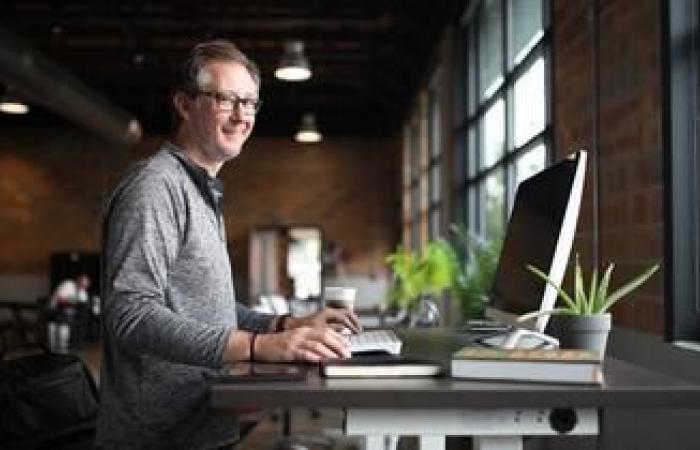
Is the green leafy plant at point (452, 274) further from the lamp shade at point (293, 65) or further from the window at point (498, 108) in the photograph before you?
the lamp shade at point (293, 65)

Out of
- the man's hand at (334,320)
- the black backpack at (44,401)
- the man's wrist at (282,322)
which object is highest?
the man's hand at (334,320)

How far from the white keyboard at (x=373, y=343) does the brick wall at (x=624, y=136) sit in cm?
103

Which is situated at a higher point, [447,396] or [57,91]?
[57,91]

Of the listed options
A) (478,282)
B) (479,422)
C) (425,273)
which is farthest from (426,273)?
(479,422)

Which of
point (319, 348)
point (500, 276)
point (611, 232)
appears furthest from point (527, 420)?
point (611, 232)

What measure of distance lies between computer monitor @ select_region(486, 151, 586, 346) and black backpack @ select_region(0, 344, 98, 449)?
1419 millimetres

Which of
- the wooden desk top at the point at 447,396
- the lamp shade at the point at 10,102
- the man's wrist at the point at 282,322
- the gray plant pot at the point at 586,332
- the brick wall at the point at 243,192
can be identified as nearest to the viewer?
the wooden desk top at the point at 447,396

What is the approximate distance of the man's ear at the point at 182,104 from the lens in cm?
183

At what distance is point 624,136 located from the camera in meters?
2.87

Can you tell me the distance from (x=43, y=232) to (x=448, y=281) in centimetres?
1073

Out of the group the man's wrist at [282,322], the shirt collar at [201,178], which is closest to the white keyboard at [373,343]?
the man's wrist at [282,322]

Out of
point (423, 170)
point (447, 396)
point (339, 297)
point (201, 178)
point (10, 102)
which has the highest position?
point (10, 102)

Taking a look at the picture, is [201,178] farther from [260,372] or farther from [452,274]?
[452,274]

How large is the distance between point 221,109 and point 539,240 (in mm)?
714
